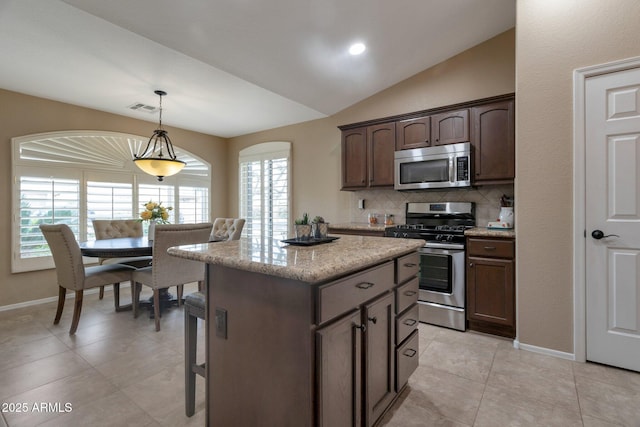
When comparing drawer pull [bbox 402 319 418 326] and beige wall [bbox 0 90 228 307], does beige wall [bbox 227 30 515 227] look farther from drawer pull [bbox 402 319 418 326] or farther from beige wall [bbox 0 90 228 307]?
drawer pull [bbox 402 319 418 326]

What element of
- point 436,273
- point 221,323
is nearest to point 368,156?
point 436,273

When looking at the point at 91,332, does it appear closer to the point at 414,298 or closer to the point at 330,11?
the point at 414,298

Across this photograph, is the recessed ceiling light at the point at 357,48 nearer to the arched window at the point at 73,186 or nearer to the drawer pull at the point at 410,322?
the drawer pull at the point at 410,322

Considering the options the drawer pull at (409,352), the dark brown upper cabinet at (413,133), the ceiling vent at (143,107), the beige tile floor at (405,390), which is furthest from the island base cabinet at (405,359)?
the ceiling vent at (143,107)

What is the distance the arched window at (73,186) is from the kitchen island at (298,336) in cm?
353

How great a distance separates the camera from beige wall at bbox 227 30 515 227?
3.27 metres

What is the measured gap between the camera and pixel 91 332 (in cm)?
278

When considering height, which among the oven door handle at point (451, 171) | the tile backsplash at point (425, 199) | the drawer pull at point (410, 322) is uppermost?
the oven door handle at point (451, 171)

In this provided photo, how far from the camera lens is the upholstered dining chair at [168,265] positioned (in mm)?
2793

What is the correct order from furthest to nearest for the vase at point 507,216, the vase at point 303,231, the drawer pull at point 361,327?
1. the vase at point 507,216
2. the vase at point 303,231
3. the drawer pull at point 361,327

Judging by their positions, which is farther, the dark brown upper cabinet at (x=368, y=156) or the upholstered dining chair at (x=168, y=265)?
the dark brown upper cabinet at (x=368, y=156)

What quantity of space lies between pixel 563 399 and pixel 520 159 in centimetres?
171

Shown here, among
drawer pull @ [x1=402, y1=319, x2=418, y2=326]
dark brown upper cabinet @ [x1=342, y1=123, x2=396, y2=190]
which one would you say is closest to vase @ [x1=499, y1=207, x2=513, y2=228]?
dark brown upper cabinet @ [x1=342, y1=123, x2=396, y2=190]

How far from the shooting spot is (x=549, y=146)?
2359 mm
